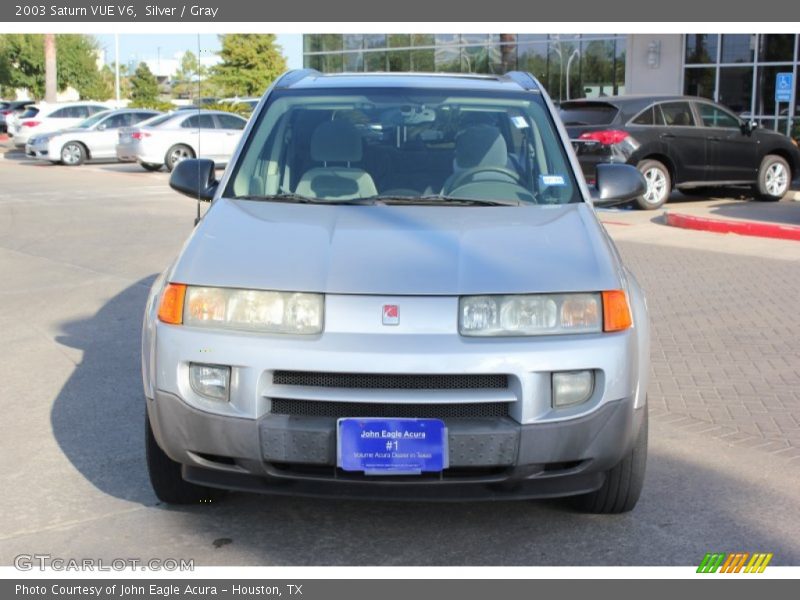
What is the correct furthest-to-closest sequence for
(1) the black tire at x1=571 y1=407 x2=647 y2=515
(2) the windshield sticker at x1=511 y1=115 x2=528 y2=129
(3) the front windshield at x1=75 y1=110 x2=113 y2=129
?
(3) the front windshield at x1=75 y1=110 x2=113 y2=129, (2) the windshield sticker at x1=511 y1=115 x2=528 y2=129, (1) the black tire at x1=571 y1=407 x2=647 y2=515

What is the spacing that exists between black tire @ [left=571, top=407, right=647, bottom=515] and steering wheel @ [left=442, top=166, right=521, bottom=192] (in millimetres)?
1460

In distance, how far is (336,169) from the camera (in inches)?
205

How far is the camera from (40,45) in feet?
193

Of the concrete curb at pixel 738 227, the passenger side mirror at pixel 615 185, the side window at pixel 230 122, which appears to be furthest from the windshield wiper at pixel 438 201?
the side window at pixel 230 122

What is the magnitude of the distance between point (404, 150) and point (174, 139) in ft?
69.9

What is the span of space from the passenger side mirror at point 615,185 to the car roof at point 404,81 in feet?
1.96

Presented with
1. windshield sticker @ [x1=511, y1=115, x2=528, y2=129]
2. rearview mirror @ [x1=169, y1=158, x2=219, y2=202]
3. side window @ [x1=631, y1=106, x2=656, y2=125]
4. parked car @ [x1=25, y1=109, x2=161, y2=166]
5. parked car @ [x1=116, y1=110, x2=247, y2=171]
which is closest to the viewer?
windshield sticker @ [x1=511, y1=115, x2=528, y2=129]

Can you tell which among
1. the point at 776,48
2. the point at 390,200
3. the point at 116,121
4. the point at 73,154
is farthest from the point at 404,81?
the point at 116,121

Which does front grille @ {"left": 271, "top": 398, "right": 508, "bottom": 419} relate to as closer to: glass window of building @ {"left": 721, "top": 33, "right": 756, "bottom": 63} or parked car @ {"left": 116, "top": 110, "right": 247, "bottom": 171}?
parked car @ {"left": 116, "top": 110, "right": 247, "bottom": 171}

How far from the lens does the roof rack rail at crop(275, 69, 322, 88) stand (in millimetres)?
5673

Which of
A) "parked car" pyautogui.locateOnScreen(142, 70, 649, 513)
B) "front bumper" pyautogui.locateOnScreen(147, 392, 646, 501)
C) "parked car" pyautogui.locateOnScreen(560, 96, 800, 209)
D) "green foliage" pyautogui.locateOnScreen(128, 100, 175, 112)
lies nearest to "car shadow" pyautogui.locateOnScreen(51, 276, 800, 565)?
"parked car" pyautogui.locateOnScreen(142, 70, 649, 513)

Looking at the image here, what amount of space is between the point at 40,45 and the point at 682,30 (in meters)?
42.8

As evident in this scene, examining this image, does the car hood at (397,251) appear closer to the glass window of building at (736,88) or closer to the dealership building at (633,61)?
the dealership building at (633,61)
